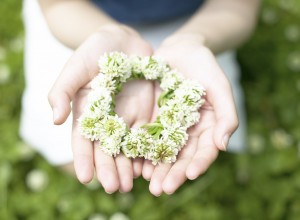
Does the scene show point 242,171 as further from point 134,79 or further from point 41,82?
point 41,82

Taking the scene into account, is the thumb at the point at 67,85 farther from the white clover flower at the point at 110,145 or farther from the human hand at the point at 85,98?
the white clover flower at the point at 110,145

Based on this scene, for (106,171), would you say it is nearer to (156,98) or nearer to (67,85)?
(67,85)

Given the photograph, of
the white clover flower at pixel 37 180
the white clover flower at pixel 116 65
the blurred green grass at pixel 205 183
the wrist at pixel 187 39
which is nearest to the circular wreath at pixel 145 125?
the white clover flower at pixel 116 65

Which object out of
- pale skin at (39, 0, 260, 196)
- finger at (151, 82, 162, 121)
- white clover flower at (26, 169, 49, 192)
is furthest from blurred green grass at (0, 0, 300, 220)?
finger at (151, 82, 162, 121)

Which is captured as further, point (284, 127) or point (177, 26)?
point (284, 127)

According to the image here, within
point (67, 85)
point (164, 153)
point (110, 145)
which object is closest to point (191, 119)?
point (164, 153)

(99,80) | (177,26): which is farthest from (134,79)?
(177,26)

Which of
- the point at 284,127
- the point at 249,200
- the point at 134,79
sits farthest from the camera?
the point at 284,127
